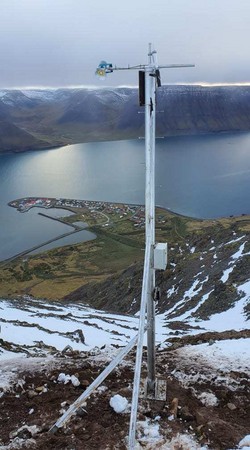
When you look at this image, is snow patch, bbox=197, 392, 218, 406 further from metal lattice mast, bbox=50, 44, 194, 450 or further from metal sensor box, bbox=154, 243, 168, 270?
metal sensor box, bbox=154, 243, 168, 270

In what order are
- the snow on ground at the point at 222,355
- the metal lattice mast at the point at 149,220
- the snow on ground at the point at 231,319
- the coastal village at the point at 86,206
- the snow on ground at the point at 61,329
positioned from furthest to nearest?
1. the coastal village at the point at 86,206
2. the snow on ground at the point at 231,319
3. the snow on ground at the point at 61,329
4. the snow on ground at the point at 222,355
5. the metal lattice mast at the point at 149,220

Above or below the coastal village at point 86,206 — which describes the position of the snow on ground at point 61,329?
above

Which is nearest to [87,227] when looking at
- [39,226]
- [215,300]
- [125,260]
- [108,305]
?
[39,226]

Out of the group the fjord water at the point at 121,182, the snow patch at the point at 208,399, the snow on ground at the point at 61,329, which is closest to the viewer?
the snow patch at the point at 208,399

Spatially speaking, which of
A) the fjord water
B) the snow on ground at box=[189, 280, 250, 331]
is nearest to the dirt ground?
the snow on ground at box=[189, 280, 250, 331]

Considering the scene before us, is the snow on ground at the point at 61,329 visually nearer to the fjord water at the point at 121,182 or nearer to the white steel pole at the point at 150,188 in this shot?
the white steel pole at the point at 150,188

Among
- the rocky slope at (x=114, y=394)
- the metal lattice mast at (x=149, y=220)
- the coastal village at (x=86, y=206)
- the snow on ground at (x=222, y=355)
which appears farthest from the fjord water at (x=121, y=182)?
the metal lattice mast at (x=149, y=220)
